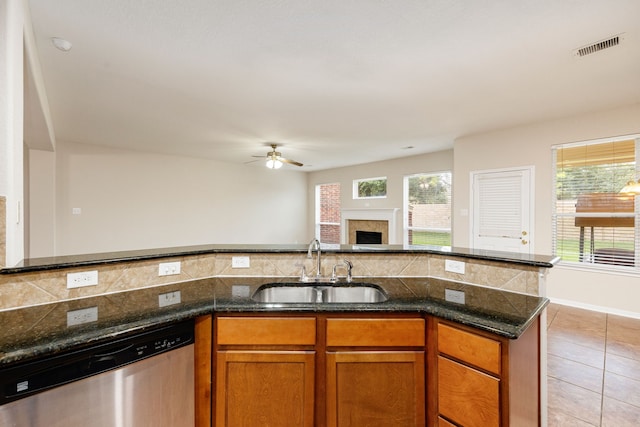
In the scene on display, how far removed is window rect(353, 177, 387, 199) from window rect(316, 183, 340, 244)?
0.66 metres

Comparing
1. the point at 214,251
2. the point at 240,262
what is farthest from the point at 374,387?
the point at 214,251

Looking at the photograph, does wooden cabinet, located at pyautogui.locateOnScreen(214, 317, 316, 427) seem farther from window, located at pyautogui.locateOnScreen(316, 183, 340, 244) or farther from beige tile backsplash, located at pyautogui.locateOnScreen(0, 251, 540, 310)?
window, located at pyautogui.locateOnScreen(316, 183, 340, 244)

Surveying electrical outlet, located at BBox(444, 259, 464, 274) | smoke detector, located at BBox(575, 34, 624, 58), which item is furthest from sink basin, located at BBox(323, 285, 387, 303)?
smoke detector, located at BBox(575, 34, 624, 58)

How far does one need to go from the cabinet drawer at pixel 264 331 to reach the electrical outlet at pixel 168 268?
59 centimetres

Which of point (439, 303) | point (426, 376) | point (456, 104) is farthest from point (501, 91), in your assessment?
point (426, 376)

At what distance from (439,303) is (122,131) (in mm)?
5111

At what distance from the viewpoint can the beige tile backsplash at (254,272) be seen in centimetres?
147

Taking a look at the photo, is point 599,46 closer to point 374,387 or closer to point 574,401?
point 574,401

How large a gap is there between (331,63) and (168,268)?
2.01 meters

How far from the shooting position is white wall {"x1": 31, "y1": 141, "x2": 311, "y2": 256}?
544 cm

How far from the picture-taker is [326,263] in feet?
7.00

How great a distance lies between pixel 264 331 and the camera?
152 cm

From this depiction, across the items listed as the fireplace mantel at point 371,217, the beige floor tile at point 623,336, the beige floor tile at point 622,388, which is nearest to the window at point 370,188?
the fireplace mantel at point 371,217

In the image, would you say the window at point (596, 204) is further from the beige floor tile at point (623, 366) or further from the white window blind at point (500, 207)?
the beige floor tile at point (623, 366)
